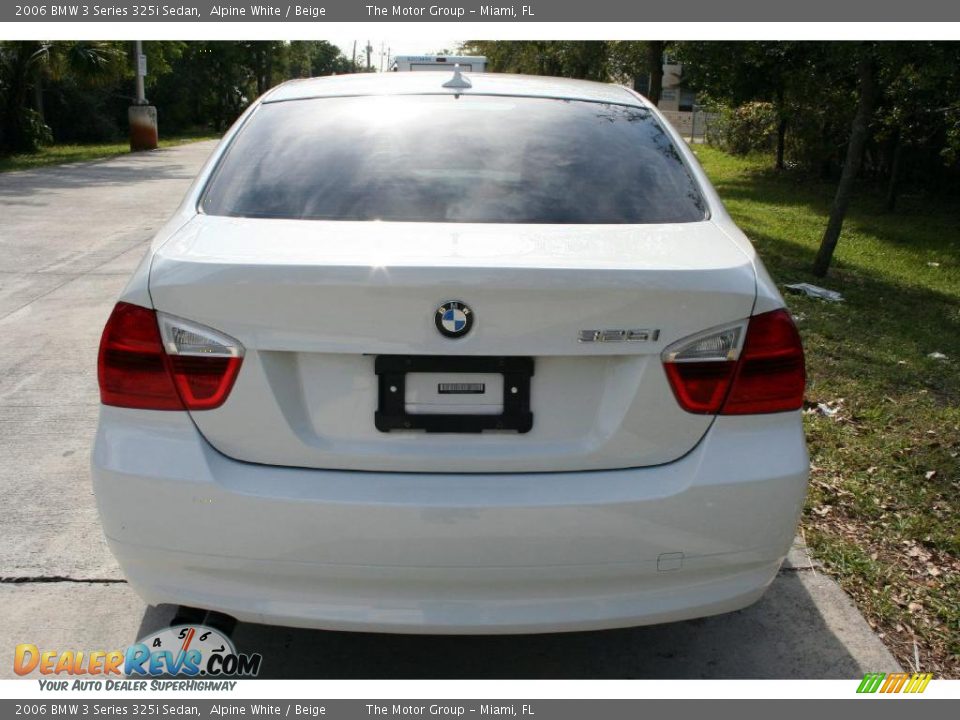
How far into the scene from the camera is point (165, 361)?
2412 mm

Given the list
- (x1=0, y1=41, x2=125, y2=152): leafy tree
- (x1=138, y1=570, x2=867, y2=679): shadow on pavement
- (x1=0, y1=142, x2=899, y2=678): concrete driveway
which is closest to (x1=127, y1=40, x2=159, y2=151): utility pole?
(x1=0, y1=41, x2=125, y2=152): leafy tree

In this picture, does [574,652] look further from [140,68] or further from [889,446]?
[140,68]

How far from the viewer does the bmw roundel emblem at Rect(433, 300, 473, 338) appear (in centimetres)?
230

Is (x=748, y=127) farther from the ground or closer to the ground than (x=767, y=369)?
closer to the ground

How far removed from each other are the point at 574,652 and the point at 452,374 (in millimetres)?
1225

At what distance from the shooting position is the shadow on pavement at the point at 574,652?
118 inches

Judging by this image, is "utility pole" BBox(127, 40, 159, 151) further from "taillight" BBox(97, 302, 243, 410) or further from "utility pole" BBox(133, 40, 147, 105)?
"taillight" BBox(97, 302, 243, 410)

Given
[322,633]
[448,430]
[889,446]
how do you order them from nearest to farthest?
[448,430]
[322,633]
[889,446]

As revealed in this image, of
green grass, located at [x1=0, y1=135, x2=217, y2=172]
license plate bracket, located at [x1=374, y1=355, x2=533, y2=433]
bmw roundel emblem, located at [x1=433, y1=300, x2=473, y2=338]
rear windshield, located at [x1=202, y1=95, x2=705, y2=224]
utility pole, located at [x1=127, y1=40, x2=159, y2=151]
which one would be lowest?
green grass, located at [x1=0, y1=135, x2=217, y2=172]

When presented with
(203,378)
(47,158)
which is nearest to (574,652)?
(203,378)

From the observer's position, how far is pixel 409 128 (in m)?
3.19

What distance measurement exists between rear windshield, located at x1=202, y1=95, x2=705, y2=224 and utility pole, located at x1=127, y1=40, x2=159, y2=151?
27541 millimetres

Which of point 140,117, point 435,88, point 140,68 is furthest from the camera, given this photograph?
point 140,117

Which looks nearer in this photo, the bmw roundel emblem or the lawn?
the bmw roundel emblem
